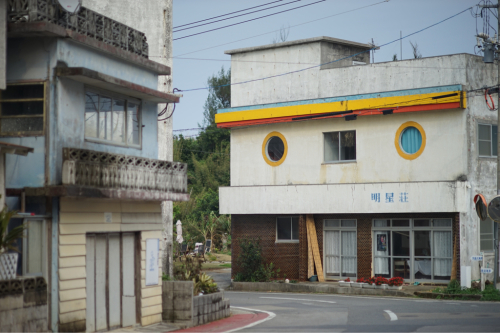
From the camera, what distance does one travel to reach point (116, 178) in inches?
579

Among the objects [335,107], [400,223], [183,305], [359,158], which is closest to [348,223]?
[400,223]

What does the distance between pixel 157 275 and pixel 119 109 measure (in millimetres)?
4256

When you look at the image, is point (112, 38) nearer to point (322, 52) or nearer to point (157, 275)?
point (157, 275)

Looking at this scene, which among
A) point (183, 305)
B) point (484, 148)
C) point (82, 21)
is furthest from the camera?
point (484, 148)

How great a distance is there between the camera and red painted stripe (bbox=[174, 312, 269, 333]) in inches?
639

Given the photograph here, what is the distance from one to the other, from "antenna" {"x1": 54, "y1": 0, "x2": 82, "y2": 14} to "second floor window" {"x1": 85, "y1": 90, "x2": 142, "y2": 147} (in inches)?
69.8

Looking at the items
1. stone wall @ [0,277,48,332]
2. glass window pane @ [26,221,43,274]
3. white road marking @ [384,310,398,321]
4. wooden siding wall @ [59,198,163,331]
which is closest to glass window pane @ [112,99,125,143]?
wooden siding wall @ [59,198,163,331]

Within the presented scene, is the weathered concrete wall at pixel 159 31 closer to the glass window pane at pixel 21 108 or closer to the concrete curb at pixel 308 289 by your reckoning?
the concrete curb at pixel 308 289

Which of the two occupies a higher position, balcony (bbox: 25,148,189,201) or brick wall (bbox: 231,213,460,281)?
Answer: balcony (bbox: 25,148,189,201)

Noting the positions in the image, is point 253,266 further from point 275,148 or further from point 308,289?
point 275,148

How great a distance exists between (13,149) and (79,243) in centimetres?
270

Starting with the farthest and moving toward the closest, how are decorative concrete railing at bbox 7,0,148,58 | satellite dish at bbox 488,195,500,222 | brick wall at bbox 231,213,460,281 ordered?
brick wall at bbox 231,213,460,281
satellite dish at bbox 488,195,500,222
decorative concrete railing at bbox 7,0,148,58

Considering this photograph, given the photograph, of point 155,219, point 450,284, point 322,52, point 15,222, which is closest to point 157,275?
point 155,219

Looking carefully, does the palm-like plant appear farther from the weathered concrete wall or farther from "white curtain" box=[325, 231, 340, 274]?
"white curtain" box=[325, 231, 340, 274]
